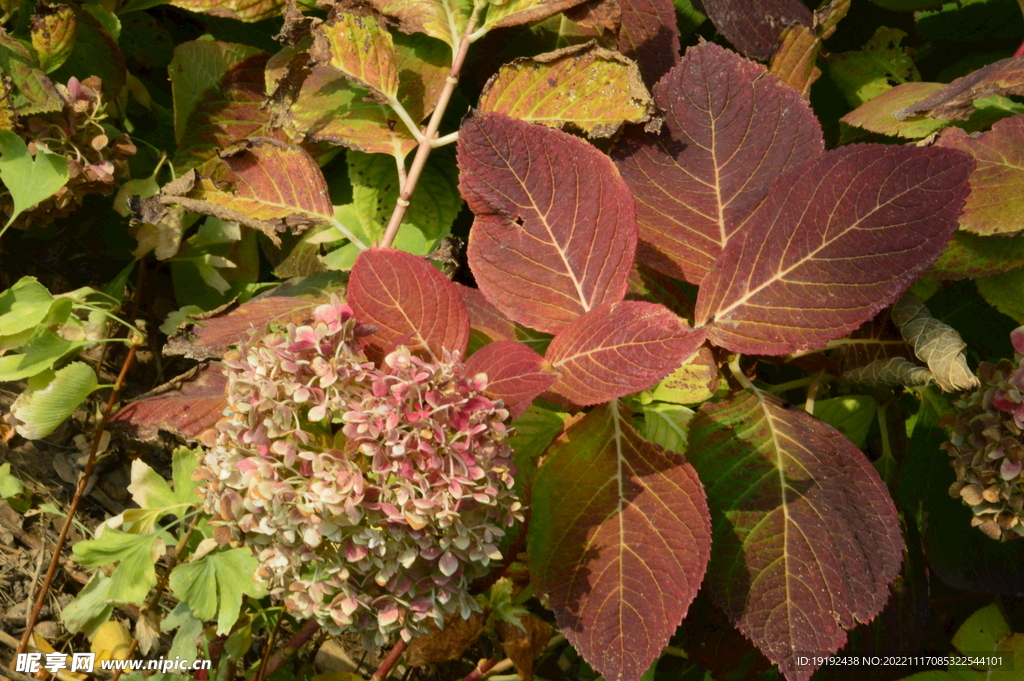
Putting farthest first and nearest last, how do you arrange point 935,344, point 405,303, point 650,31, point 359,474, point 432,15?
point 650,31 → point 432,15 → point 935,344 → point 405,303 → point 359,474

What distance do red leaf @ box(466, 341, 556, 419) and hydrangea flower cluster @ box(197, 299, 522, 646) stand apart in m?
0.02

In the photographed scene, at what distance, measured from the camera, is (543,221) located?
3.02ft

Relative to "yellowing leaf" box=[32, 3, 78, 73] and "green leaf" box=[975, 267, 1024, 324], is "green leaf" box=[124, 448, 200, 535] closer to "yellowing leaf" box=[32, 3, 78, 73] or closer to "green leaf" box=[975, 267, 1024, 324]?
"yellowing leaf" box=[32, 3, 78, 73]

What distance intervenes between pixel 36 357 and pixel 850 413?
3.90 feet

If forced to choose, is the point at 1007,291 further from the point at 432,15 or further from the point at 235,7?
the point at 235,7

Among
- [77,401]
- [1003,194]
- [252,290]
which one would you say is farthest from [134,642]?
[1003,194]

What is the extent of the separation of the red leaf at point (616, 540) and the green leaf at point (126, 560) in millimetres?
572

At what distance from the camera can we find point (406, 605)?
0.79 metres

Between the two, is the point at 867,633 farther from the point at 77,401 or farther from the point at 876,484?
the point at 77,401

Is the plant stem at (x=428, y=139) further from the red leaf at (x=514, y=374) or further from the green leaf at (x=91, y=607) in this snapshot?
the green leaf at (x=91, y=607)

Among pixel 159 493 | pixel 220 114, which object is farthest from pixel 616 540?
pixel 220 114

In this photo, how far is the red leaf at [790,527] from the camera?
892mm

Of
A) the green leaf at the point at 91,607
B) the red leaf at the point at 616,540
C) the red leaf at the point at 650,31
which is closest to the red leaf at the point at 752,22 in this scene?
the red leaf at the point at 650,31

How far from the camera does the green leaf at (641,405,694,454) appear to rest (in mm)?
1059
